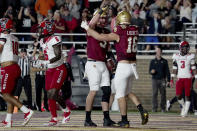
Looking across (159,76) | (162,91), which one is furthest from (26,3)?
(162,91)

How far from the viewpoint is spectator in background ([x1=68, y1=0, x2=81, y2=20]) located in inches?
1085

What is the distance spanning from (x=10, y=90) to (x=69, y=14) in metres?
12.3

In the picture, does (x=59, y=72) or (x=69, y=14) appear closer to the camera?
(x=59, y=72)

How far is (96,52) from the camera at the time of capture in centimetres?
1527

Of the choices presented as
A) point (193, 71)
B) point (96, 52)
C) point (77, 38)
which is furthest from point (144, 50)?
point (96, 52)

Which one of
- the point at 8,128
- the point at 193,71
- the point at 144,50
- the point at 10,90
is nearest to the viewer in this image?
the point at 8,128

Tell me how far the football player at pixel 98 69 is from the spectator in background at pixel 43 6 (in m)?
12.5

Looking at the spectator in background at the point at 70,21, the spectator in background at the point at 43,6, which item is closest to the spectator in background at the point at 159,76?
the spectator in background at the point at 70,21

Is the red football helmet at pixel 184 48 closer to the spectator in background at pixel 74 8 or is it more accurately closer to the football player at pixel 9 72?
the spectator in background at pixel 74 8

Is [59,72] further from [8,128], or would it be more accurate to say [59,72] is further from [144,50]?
[144,50]

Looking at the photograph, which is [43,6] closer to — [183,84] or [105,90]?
[183,84]

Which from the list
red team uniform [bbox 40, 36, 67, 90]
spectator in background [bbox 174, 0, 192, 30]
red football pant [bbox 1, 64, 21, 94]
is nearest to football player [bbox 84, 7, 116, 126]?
red team uniform [bbox 40, 36, 67, 90]

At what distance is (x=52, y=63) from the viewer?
50.1 ft

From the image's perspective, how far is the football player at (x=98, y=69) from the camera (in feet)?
49.6
